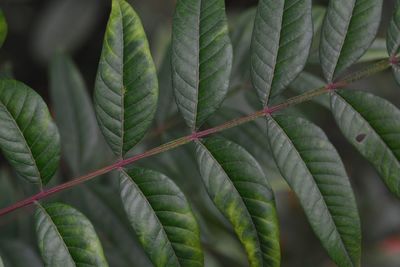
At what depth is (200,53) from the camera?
93 centimetres

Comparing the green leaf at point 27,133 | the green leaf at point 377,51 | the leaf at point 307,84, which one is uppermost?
the green leaf at point 377,51

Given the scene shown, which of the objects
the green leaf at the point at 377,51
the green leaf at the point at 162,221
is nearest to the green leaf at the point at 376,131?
the green leaf at the point at 162,221

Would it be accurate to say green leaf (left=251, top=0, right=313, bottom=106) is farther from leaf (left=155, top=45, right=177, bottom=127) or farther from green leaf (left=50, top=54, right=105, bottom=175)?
green leaf (left=50, top=54, right=105, bottom=175)

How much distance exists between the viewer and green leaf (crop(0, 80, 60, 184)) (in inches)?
35.4

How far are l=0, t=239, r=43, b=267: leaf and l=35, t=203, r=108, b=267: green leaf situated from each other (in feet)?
1.57

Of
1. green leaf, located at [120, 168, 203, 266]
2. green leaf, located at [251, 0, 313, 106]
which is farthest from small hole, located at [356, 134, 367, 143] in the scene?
green leaf, located at [120, 168, 203, 266]

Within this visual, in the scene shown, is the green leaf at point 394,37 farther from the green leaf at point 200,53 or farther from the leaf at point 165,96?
the leaf at point 165,96

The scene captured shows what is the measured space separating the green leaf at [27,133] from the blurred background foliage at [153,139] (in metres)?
0.41

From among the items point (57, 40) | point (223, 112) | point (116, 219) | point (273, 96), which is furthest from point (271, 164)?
point (57, 40)

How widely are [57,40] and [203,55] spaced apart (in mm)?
1677

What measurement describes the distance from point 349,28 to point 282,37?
0.09 m

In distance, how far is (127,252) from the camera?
4.70 feet

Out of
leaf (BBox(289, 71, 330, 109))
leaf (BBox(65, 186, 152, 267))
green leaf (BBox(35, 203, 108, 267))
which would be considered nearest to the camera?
green leaf (BBox(35, 203, 108, 267))

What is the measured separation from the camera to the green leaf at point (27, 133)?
2.95ft
